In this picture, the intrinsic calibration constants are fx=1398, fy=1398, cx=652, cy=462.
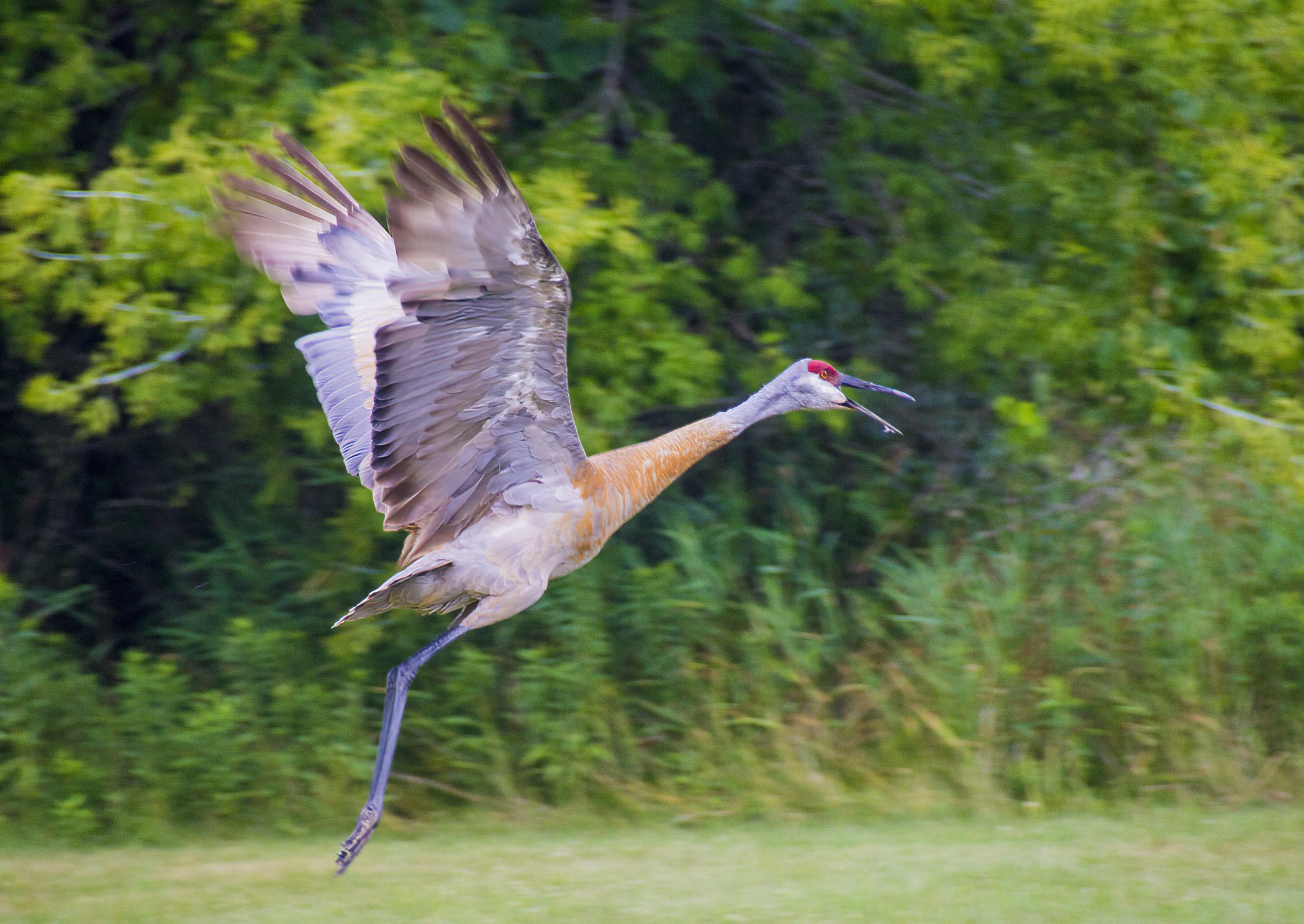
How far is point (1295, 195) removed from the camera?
22.4 feet

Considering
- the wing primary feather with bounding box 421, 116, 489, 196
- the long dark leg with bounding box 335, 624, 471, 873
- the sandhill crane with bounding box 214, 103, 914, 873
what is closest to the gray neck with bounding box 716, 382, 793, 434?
the sandhill crane with bounding box 214, 103, 914, 873

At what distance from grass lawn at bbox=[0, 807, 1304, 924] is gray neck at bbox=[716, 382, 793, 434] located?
5.79 ft

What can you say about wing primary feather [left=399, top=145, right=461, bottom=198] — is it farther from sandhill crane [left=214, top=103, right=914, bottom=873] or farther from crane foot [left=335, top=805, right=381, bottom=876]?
crane foot [left=335, top=805, right=381, bottom=876]

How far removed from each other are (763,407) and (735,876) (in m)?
1.83

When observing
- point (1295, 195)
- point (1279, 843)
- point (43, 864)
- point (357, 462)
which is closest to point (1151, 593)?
point (1279, 843)

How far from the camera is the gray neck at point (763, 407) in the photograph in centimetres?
539

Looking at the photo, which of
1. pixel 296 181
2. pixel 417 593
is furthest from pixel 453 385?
pixel 296 181

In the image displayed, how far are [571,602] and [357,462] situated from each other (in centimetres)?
166

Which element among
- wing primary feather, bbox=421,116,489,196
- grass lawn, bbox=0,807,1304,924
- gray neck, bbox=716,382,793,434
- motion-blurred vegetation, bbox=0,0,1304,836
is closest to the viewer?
wing primary feather, bbox=421,116,489,196

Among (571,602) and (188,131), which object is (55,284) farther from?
(571,602)

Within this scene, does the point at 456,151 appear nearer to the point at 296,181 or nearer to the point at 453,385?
the point at 453,385

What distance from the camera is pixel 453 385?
15.1ft

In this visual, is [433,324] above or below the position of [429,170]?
below

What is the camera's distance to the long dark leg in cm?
452
